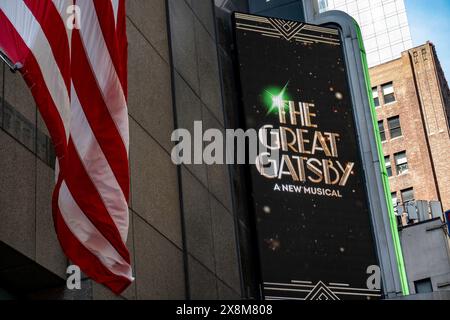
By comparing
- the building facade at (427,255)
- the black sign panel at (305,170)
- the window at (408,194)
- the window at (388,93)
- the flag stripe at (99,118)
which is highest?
the window at (388,93)

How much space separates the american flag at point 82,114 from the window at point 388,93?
85536mm

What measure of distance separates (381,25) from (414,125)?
23925mm

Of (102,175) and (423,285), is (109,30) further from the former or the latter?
(423,285)

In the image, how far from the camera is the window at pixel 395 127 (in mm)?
93250

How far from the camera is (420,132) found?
93062 mm

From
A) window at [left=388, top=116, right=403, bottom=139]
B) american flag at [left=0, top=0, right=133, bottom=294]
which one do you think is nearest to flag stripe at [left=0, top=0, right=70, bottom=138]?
american flag at [left=0, top=0, right=133, bottom=294]

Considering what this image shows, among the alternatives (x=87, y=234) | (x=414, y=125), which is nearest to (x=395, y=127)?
(x=414, y=125)

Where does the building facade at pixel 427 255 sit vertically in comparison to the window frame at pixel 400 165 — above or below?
below

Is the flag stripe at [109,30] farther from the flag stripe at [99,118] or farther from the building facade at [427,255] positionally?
the building facade at [427,255]

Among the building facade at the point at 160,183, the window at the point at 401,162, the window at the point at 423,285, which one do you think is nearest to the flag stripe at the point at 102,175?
the building facade at the point at 160,183

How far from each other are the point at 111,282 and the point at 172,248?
702 cm

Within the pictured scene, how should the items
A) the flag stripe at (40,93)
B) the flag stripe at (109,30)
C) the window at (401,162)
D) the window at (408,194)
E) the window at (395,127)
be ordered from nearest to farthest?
the flag stripe at (40,93) → the flag stripe at (109,30) → the window at (408,194) → the window at (401,162) → the window at (395,127)
